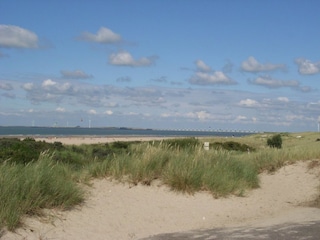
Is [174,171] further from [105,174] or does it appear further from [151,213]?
[151,213]

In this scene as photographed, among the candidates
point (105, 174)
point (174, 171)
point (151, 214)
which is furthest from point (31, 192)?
point (174, 171)

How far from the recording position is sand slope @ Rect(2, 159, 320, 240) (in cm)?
1065

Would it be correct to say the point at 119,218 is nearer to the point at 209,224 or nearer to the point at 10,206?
the point at 209,224

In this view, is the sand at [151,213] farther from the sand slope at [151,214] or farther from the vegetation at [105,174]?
the vegetation at [105,174]

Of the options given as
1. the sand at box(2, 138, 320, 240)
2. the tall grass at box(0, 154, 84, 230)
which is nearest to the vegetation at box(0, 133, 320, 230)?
the tall grass at box(0, 154, 84, 230)

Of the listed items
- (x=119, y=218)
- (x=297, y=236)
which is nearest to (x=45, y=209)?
(x=119, y=218)

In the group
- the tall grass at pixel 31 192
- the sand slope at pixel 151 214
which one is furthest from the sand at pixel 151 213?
the tall grass at pixel 31 192

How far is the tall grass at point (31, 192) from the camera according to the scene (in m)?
9.76

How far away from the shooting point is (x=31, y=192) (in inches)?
420

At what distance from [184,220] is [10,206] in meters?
4.90

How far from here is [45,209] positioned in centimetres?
1095

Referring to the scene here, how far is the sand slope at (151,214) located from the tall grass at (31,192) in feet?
0.97

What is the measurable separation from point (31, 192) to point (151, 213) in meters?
3.64

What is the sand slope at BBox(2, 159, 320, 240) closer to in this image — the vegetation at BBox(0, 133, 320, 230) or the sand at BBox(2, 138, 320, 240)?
the sand at BBox(2, 138, 320, 240)
